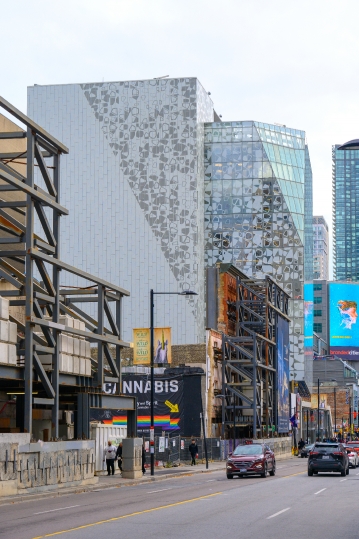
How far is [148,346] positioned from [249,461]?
2076 centimetres

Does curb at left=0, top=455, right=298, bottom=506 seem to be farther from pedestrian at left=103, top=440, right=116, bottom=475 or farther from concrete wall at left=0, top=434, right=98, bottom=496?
pedestrian at left=103, top=440, right=116, bottom=475

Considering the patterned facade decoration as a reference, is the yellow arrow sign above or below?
below

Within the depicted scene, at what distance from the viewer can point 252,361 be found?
247ft

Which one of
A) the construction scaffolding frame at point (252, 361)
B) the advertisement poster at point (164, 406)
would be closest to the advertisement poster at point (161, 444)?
the advertisement poster at point (164, 406)

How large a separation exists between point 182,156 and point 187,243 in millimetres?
11161

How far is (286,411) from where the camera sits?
311 feet

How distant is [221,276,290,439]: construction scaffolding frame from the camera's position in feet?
247

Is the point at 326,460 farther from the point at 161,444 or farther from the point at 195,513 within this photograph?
the point at 195,513

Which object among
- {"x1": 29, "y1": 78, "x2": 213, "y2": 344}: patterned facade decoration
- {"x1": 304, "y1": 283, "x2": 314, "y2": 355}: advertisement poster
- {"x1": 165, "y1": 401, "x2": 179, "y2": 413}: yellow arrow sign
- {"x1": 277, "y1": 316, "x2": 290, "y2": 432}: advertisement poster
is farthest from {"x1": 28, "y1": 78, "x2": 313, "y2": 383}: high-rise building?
{"x1": 304, "y1": 283, "x2": 314, "y2": 355}: advertisement poster

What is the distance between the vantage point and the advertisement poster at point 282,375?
90.4 meters

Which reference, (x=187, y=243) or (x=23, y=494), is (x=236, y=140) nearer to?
(x=187, y=243)

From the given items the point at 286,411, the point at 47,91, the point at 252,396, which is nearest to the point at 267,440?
the point at 252,396

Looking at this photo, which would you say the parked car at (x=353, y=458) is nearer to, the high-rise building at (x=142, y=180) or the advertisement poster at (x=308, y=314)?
the high-rise building at (x=142, y=180)

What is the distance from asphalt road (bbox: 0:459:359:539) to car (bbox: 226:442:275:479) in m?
5.23
